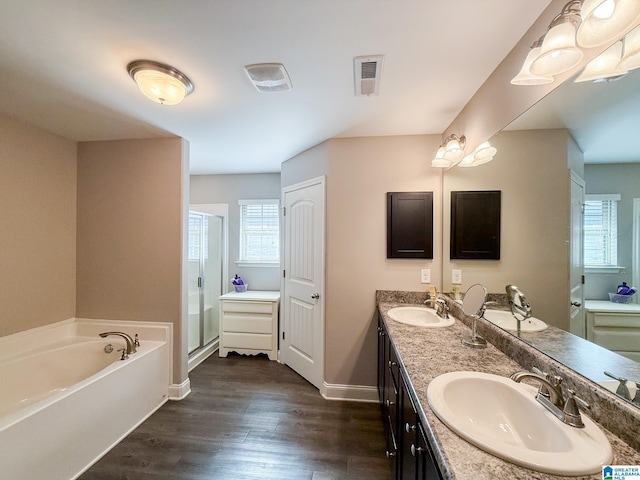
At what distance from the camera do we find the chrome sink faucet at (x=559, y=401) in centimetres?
77

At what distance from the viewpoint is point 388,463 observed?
5.50ft

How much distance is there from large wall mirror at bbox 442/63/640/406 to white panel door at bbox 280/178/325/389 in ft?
4.58

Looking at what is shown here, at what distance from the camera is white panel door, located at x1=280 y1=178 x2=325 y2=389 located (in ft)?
8.11

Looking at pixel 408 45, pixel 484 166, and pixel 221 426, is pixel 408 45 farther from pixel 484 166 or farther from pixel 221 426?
pixel 221 426

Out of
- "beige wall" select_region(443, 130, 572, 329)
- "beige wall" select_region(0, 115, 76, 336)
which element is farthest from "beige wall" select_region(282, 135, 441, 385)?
"beige wall" select_region(0, 115, 76, 336)

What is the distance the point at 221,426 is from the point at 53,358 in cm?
156

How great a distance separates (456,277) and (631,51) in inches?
63.0

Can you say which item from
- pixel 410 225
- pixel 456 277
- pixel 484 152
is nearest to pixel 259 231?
pixel 410 225

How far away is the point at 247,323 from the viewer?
3.18 metres

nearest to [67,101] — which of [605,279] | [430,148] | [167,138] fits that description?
[167,138]

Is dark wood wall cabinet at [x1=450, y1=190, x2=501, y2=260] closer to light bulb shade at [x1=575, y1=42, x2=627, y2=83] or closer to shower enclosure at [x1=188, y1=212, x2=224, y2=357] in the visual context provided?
light bulb shade at [x1=575, y1=42, x2=627, y2=83]

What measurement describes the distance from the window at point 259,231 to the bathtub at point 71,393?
1559 millimetres

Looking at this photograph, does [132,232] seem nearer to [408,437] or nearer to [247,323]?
[247,323]

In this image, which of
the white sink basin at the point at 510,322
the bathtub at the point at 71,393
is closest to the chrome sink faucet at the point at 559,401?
the white sink basin at the point at 510,322
